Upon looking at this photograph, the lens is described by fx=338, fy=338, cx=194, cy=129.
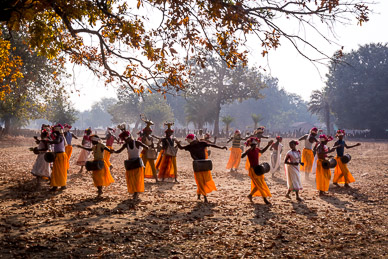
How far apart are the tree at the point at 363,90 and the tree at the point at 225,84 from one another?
1303 centimetres

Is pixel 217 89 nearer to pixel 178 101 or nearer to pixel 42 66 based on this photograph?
pixel 178 101

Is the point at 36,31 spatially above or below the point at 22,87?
below

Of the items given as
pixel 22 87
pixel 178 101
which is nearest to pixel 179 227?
pixel 22 87

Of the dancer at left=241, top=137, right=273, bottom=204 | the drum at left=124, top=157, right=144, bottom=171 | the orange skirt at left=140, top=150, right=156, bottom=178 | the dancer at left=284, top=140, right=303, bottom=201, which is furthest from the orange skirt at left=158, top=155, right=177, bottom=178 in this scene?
the dancer at left=284, top=140, right=303, bottom=201

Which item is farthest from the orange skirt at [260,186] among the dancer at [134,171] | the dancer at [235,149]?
the dancer at [235,149]

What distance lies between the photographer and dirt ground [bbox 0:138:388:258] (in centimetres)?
529

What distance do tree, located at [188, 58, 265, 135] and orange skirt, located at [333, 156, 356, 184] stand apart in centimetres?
4268

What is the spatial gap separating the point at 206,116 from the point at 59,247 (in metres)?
54.9

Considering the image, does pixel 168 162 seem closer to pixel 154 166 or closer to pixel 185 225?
pixel 154 166

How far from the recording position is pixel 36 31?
6.57m

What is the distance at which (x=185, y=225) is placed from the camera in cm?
662

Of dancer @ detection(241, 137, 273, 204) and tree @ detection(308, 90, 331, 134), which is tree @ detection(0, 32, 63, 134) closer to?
dancer @ detection(241, 137, 273, 204)

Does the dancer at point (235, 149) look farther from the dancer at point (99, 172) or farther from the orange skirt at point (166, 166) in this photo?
the dancer at point (99, 172)

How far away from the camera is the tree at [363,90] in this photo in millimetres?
53812
